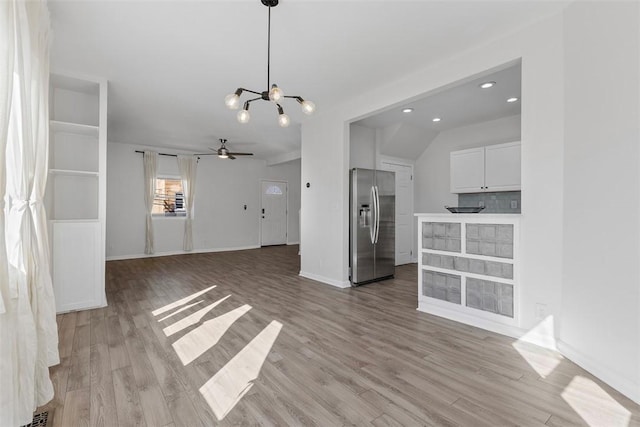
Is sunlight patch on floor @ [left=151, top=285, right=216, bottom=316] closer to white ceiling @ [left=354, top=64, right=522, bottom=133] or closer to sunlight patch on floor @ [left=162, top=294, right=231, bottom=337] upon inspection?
sunlight patch on floor @ [left=162, top=294, right=231, bottom=337]

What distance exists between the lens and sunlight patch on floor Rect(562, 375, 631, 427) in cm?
163

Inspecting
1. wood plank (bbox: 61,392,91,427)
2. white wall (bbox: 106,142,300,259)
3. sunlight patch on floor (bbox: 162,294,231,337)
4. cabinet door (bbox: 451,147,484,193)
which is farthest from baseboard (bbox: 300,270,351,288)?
white wall (bbox: 106,142,300,259)

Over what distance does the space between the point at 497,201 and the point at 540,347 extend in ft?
10.5

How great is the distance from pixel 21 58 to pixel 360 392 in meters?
2.72

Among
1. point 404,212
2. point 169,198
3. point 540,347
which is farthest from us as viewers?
point 169,198

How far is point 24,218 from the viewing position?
1875mm

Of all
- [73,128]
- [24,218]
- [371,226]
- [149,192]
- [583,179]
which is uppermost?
[73,128]

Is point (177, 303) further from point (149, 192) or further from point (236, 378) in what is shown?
point (149, 192)

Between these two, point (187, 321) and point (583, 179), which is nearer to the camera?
point (583, 179)

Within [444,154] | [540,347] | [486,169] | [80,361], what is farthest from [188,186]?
[540,347]

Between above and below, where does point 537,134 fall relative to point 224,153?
below

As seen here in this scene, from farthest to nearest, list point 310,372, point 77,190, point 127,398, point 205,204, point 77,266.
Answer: point 205,204, point 77,190, point 77,266, point 310,372, point 127,398

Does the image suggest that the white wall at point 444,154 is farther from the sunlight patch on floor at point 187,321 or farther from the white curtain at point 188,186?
the white curtain at point 188,186

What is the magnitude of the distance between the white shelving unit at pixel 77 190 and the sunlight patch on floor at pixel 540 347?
14.6ft
